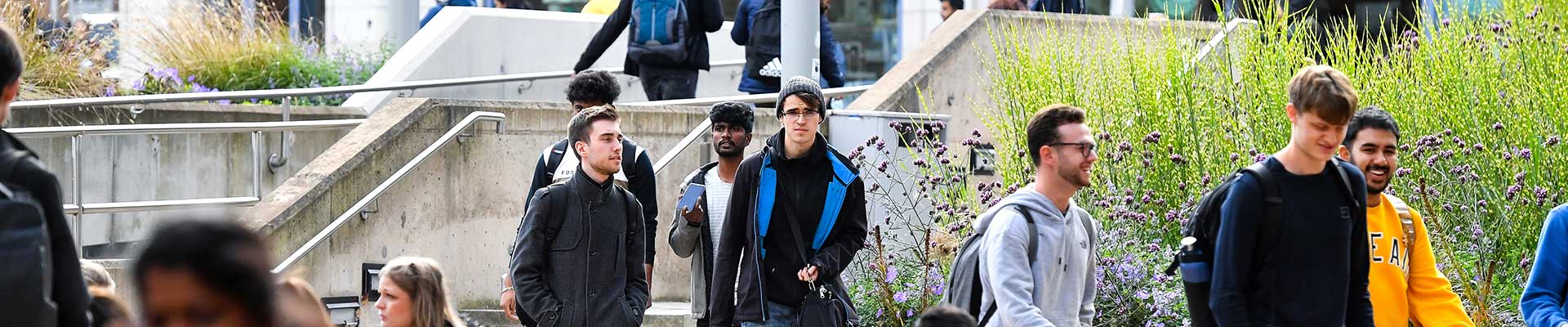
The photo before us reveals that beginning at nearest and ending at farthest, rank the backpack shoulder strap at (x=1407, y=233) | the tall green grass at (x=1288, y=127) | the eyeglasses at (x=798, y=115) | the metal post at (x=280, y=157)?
the backpack shoulder strap at (x=1407, y=233), the eyeglasses at (x=798, y=115), the tall green grass at (x=1288, y=127), the metal post at (x=280, y=157)

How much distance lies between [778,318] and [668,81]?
5.67 m

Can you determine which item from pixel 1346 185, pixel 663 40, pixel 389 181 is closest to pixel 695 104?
pixel 663 40

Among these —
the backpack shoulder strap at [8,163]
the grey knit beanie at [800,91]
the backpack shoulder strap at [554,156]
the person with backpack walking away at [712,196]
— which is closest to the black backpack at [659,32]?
the person with backpack walking away at [712,196]

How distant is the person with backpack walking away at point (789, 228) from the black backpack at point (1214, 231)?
184 cm

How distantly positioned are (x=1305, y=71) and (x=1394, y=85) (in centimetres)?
457

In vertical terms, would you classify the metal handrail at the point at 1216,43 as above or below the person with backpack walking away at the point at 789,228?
above

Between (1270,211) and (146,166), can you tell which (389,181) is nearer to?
(146,166)

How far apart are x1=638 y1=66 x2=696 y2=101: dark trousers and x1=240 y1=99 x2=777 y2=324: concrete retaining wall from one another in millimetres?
1266

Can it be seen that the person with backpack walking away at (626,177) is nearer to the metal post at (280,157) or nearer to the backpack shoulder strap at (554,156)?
the backpack shoulder strap at (554,156)

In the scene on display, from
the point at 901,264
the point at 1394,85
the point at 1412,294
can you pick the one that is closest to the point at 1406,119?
the point at 1394,85

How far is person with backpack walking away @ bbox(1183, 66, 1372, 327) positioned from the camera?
4270 millimetres

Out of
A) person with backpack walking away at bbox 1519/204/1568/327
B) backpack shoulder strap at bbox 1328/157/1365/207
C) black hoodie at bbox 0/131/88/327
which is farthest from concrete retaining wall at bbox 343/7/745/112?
black hoodie at bbox 0/131/88/327

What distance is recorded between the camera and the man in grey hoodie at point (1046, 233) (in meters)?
4.60

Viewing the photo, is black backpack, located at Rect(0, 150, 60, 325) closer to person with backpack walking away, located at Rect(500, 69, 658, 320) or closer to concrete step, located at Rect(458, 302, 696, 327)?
person with backpack walking away, located at Rect(500, 69, 658, 320)
